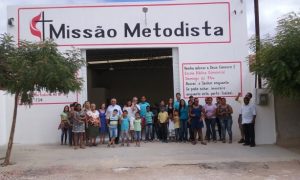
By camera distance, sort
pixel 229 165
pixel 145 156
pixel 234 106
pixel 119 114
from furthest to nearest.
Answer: pixel 234 106
pixel 119 114
pixel 145 156
pixel 229 165

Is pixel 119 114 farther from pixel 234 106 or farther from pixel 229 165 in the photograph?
pixel 229 165

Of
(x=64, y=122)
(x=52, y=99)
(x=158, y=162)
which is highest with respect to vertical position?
(x=52, y=99)

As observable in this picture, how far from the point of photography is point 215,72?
18641 millimetres

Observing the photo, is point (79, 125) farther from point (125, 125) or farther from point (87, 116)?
point (125, 125)

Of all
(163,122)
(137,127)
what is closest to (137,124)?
(137,127)

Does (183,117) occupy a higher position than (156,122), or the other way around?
(183,117)

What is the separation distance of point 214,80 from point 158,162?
6.36 m

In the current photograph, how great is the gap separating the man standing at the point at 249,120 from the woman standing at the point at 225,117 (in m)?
0.76

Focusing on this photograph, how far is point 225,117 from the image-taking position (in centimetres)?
1712

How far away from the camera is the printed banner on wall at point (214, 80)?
18.6 metres

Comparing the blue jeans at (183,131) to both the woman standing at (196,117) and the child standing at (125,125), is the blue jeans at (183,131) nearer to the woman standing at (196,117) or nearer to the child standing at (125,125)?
the woman standing at (196,117)

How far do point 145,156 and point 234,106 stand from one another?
5.46m

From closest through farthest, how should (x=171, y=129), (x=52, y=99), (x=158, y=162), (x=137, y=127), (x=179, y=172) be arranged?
(x=179, y=172) → (x=158, y=162) → (x=137, y=127) → (x=171, y=129) → (x=52, y=99)

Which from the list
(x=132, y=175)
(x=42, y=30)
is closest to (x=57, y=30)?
(x=42, y=30)
